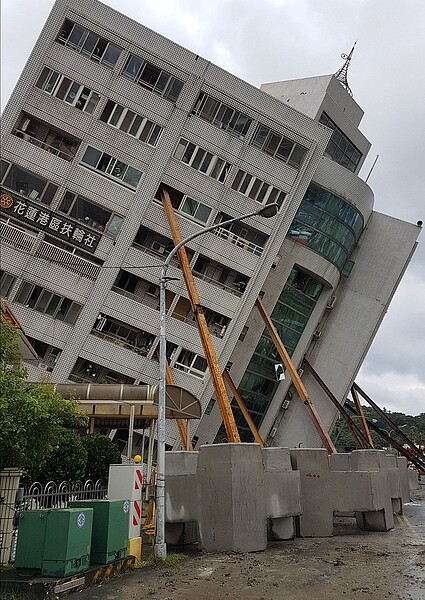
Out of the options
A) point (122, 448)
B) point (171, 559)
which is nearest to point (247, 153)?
point (122, 448)

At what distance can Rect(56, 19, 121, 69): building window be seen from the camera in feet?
94.5

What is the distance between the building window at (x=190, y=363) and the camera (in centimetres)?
2845

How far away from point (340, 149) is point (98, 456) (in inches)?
1258

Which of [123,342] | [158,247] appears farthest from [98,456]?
[158,247]

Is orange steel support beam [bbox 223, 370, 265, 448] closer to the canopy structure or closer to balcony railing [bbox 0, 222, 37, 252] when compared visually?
the canopy structure

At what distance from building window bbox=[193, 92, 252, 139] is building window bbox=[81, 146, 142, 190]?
4.90m

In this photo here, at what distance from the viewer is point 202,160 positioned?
29859 millimetres

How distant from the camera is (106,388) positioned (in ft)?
71.6

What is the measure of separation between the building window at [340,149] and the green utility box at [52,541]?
3491 centimetres

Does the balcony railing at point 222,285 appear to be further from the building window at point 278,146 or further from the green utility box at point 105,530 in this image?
the green utility box at point 105,530

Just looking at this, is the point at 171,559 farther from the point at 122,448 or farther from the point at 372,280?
the point at 372,280

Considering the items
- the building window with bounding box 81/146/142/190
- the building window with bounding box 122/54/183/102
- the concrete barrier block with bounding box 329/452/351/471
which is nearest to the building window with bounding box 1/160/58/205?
the building window with bounding box 81/146/142/190

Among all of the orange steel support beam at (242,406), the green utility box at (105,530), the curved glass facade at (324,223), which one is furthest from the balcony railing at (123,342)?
the green utility box at (105,530)

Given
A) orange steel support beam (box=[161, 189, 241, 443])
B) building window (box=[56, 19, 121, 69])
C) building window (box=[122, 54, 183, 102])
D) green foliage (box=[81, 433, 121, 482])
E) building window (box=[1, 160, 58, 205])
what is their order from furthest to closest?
building window (box=[122, 54, 183, 102]) < building window (box=[56, 19, 121, 69]) < building window (box=[1, 160, 58, 205]) < orange steel support beam (box=[161, 189, 241, 443]) < green foliage (box=[81, 433, 121, 482])
